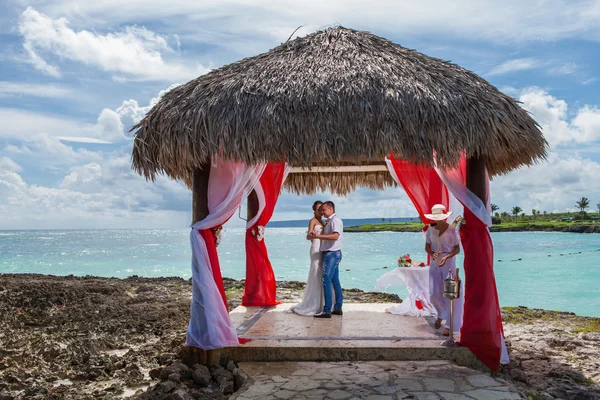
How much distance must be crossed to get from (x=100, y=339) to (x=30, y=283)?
4.29 m

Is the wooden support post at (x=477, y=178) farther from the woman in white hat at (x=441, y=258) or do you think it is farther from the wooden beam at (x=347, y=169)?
the wooden beam at (x=347, y=169)

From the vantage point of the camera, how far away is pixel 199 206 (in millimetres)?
5418

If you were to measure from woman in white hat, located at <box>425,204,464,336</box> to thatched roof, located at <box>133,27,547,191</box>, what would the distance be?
931mm

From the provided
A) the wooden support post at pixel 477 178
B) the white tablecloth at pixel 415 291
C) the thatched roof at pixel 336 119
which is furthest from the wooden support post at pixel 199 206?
the white tablecloth at pixel 415 291

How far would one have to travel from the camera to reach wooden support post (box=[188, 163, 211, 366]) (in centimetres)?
528

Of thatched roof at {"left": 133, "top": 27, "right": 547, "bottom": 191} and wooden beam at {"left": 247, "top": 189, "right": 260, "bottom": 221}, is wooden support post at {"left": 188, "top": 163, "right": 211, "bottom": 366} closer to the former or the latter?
thatched roof at {"left": 133, "top": 27, "right": 547, "bottom": 191}

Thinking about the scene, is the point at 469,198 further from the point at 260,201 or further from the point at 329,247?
the point at 260,201

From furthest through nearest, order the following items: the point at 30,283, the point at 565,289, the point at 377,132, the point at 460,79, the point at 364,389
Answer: the point at 565,289 < the point at 30,283 < the point at 460,79 < the point at 377,132 < the point at 364,389

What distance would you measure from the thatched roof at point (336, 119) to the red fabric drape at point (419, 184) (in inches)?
69.0

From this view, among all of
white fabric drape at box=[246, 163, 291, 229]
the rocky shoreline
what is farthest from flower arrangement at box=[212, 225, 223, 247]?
white fabric drape at box=[246, 163, 291, 229]

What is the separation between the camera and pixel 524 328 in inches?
317

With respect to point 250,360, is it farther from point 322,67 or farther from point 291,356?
point 322,67

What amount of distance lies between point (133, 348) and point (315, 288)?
90.4 inches

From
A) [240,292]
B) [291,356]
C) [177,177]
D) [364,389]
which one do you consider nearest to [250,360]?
[291,356]
